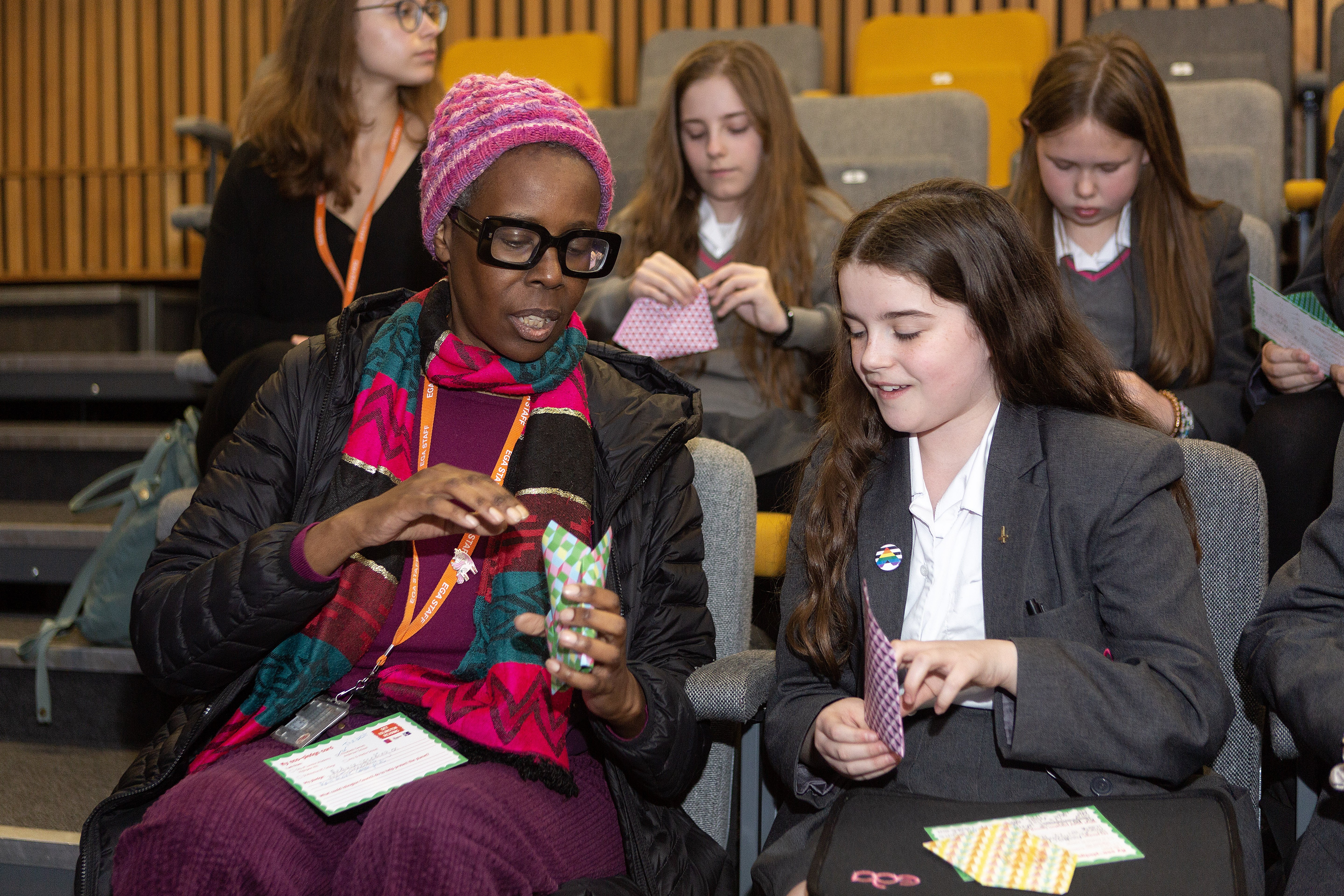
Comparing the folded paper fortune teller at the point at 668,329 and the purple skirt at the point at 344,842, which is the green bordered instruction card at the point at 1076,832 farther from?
the folded paper fortune teller at the point at 668,329

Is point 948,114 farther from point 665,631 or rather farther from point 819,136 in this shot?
point 665,631

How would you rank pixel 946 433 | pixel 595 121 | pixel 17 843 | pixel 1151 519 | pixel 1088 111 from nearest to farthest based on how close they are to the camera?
1. pixel 1151 519
2. pixel 946 433
3. pixel 17 843
4. pixel 1088 111
5. pixel 595 121

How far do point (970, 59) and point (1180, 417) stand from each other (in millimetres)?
3068

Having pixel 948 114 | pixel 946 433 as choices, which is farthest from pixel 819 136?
pixel 946 433

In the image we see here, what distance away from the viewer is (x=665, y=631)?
1596 millimetres

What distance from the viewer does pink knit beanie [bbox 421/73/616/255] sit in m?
1.56

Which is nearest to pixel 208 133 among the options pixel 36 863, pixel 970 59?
pixel 36 863

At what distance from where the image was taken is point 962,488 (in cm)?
153

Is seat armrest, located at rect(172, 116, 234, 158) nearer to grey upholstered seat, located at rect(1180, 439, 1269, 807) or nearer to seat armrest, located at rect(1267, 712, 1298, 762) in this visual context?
grey upholstered seat, located at rect(1180, 439, 1269, 807)

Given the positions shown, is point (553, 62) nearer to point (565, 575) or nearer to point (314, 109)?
point (314, 109)

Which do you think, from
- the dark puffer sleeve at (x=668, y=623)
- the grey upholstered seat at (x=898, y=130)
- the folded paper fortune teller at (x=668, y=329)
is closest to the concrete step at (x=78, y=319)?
the grey upholstered seat at (x=898, y=130)

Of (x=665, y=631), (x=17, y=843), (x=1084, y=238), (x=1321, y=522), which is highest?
(x=1084, y=238)

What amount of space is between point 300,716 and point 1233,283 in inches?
81.6

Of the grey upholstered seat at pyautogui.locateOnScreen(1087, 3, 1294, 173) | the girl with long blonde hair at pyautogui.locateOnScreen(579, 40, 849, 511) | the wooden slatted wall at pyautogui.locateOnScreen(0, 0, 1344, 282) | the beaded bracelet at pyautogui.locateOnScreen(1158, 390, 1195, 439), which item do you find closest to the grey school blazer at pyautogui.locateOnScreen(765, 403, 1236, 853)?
the beaded bracelet at pyautogui.locateOnScreen(1158, 390, 1195, 439)
